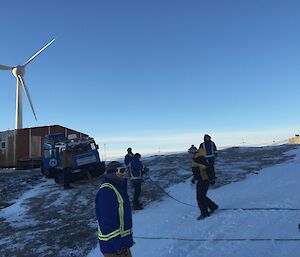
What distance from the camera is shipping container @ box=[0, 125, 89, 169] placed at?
34.8 m

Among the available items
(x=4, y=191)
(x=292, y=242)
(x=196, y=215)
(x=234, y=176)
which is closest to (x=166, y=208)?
(x=196, y=215)

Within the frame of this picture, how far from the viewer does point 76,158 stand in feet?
67.5

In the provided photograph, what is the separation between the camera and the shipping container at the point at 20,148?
34.8 m

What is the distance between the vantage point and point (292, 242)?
768cm

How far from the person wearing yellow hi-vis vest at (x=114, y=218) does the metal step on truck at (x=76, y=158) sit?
605 inches

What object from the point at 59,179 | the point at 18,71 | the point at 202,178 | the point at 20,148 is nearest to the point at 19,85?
the point at 18,71

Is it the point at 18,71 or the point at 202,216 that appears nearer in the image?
the point at 202,216

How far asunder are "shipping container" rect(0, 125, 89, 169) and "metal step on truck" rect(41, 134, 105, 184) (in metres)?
13.3

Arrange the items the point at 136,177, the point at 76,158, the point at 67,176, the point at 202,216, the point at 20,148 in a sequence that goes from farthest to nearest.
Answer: the point at 20,148, the point at 76,158, the point at 67,176, the point at 136,177, the point at 202,216

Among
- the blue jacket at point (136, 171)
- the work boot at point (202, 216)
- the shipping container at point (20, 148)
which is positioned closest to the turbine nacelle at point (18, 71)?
the shipping container at point (20, 148)

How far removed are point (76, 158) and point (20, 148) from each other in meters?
16.1

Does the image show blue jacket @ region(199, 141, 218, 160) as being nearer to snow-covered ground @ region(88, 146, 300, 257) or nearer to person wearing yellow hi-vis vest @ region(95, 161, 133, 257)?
snow-covered ground @ region(88, 146, 300, 257)

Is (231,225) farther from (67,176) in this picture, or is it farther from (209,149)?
(67,176)

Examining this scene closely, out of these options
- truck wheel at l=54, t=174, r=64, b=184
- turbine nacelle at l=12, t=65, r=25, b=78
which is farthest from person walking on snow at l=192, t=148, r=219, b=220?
turbine nacelle at l=12, t=65, r=25, b=78
